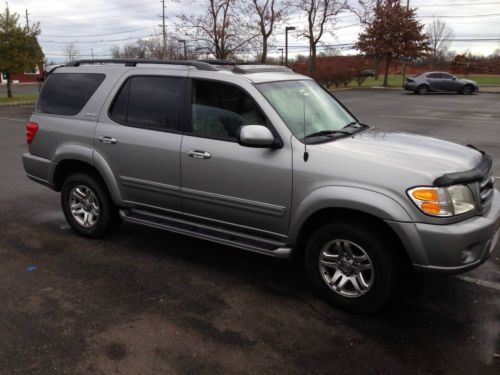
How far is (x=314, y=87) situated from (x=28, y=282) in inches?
127

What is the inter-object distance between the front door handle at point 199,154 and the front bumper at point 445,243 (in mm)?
1636

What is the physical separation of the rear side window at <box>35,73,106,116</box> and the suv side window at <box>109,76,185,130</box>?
1.36ft

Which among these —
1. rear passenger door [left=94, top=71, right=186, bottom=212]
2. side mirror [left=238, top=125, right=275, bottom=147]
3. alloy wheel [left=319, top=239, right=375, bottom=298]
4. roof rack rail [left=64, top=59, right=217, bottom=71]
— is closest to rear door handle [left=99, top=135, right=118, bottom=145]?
rear passenger door [left=94, top=71, right=186, bottom=212]

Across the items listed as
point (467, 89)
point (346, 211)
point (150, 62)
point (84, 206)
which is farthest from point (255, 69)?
point (467, 89)

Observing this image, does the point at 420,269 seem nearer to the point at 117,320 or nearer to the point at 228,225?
the point at 228,225

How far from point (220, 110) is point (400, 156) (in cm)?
157

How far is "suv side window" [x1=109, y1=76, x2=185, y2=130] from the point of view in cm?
447

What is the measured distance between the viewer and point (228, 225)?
4211mm

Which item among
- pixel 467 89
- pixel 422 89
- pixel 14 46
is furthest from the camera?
pixel 422 89

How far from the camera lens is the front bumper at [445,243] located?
3223 mm

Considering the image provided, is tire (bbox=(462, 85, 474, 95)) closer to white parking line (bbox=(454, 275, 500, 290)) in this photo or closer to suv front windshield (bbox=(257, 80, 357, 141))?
suv front windshield (bbox=(257, 80, 357, 141))

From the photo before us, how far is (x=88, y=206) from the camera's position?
17.2 ft

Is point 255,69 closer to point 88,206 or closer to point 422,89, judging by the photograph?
point 88,206

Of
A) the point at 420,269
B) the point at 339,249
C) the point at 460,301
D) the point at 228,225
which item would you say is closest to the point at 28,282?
the point at 228,225
